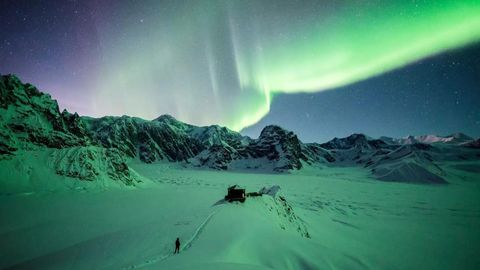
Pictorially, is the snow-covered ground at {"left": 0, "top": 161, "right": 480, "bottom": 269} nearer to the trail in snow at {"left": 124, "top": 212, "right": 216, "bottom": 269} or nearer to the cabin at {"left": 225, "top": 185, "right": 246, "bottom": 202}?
the trail in snow at {"left": 124, "top": 212, "right": 216, "bottom": 269}

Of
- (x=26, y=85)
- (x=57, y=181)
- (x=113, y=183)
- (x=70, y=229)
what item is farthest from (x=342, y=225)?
(x=26, y=85)

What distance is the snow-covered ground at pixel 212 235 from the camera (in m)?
18.4

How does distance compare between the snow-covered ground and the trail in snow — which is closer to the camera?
the trail in snow

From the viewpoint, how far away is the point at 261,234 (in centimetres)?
2209

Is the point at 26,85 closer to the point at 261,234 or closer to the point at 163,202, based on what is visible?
the point at 163,202

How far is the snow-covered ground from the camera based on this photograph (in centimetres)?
1838

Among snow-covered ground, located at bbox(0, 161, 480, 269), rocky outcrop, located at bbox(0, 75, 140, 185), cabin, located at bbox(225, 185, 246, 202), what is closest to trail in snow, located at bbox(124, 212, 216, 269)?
snow-covered ground, located at bbox(0, 161, 480, 269)

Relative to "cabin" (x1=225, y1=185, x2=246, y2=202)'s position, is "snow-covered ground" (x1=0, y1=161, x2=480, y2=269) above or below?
below

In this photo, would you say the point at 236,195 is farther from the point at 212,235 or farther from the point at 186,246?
the point at 186,246

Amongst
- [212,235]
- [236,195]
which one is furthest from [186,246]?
[236,195]

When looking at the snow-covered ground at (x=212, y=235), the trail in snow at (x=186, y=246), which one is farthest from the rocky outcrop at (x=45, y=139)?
the trail in snow at (x=186, y=246)

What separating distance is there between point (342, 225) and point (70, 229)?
41157 mm

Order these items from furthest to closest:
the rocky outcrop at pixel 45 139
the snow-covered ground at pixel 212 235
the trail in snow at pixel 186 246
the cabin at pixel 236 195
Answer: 1. the rocky outcrop at pixel 45 139
2. the cabin at pixel 236 195
3. the snow-covered ground at pixel 212 235
4. the trail in snow at pixel 186 246

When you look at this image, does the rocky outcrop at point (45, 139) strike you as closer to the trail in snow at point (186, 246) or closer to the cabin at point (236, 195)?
the cabin at point (236, 195)
